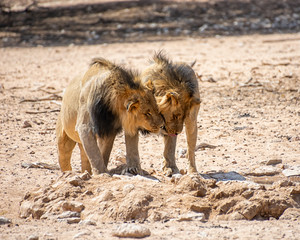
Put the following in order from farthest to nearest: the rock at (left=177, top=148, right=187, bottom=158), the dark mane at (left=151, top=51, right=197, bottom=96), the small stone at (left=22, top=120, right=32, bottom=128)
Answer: the small stone at (left=22, top=120, right=32, bottom=128) → the rock at (left=177, top=148, right=187, bottom=158) → the dark mane at (left=151, top=51, right=197, bottom=96)

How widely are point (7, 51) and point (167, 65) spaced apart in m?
10.6

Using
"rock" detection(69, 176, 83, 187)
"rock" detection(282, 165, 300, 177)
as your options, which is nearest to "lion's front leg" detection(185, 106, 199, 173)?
"rock" detection(282, 165, 300, 177)

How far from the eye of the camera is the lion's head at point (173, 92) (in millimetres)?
5879

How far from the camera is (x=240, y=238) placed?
13.8 ft

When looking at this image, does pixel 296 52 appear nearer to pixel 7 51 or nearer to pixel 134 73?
pixel 7 51

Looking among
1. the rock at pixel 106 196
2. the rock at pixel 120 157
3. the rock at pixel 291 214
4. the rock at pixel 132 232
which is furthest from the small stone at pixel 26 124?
the rock at pixel 291 214

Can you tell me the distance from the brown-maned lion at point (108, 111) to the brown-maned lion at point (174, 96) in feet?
0.55

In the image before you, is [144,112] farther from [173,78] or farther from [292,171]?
[292,171]

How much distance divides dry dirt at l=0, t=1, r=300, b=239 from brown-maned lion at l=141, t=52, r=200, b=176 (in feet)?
1.66

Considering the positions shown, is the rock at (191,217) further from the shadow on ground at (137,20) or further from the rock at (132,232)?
the shadow on ground at (137,20)

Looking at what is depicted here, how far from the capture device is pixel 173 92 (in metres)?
5.85

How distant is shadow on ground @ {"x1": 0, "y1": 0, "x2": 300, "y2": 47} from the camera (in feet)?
58.4

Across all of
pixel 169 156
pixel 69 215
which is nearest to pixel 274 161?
pixel 169 156

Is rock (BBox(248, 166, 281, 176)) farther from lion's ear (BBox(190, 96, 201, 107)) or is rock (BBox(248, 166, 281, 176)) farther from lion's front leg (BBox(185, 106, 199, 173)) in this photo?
lion's ear (BBox(190, 96, 201, 107))
